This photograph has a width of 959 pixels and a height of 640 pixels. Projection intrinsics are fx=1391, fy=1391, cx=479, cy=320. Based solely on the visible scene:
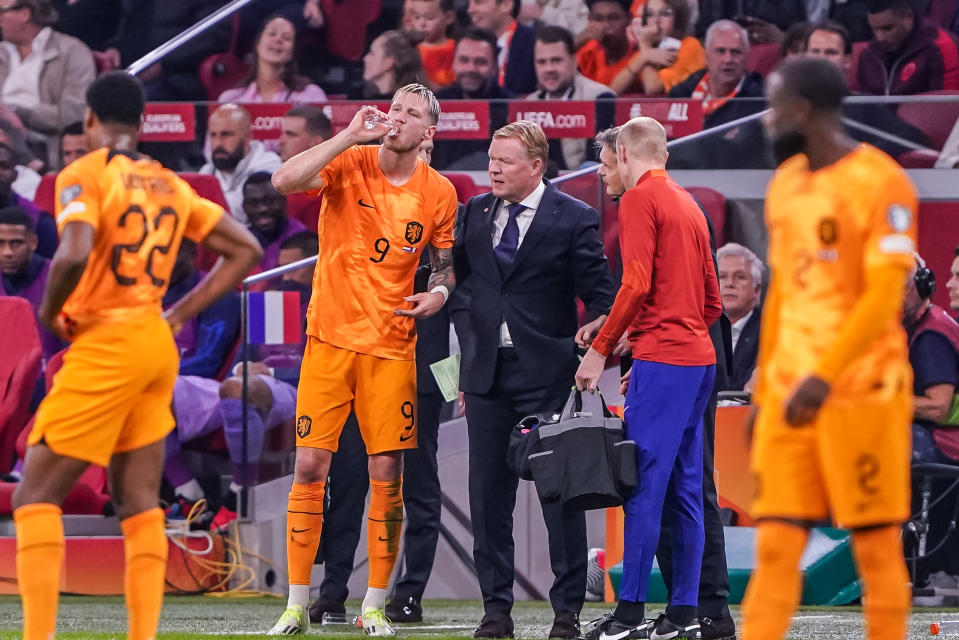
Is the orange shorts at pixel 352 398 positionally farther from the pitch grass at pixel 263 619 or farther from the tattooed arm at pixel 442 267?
the pitch grass at pixel 263 619

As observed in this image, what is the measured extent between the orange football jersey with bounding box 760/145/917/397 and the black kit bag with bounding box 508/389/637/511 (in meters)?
1.80

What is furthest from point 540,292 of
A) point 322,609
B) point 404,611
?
point 322,609

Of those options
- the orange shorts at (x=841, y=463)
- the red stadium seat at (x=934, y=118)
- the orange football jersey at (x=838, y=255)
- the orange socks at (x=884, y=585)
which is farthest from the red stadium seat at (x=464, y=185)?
the orange socks at (x=884, y=585)

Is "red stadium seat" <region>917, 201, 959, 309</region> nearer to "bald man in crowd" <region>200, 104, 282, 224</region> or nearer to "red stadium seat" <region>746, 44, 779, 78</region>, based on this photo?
"red stadium seat" <region>746, 44, 779, 78</region>

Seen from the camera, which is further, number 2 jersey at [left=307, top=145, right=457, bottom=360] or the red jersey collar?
number 2 jersey at [left=307, top=145, right=457, bottom=360]

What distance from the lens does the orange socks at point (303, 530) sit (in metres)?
5.54

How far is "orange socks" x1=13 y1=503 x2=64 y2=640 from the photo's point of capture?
3807mm

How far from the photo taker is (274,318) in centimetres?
775

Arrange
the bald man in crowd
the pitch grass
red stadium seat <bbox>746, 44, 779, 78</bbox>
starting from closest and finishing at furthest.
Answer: the pitch grass → the bald man in crowd → red stadium seat <bbox>746, 44, 779, 78</bbox>

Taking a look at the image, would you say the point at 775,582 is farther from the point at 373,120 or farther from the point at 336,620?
the point at 336,620

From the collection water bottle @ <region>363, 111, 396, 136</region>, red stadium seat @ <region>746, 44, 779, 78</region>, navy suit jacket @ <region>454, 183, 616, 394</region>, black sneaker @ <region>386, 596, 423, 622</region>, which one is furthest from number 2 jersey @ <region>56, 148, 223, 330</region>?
red stadium seat @ <region>746, 44, 779, 78</region>

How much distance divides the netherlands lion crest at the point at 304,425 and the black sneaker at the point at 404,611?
4.21 ft

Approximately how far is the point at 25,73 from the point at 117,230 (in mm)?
7976

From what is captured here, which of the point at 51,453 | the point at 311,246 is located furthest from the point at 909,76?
the point at 51,453
